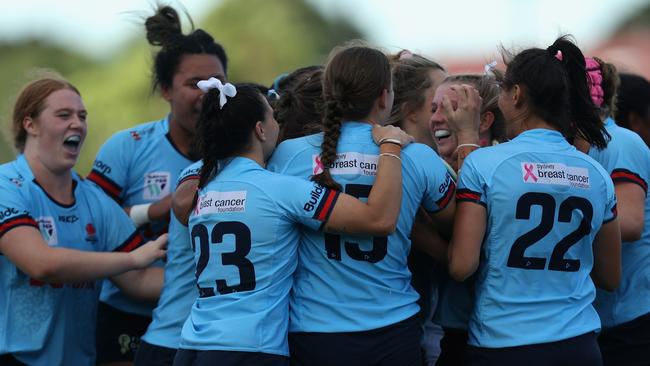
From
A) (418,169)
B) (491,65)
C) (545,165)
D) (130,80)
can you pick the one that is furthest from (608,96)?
(130,80)

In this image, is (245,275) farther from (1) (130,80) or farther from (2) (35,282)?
(1) (130,80)

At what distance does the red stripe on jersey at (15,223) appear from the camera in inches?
190

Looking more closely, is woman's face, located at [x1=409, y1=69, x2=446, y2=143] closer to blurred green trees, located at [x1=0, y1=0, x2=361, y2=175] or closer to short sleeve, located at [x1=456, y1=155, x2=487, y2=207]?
short sleeve, located at [x1=456, y1=155, x2=487, y2=207]

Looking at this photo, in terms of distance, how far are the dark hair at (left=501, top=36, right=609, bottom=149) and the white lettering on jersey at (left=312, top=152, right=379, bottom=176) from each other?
720 mm

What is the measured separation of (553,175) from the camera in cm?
408

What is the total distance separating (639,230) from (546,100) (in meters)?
0.82

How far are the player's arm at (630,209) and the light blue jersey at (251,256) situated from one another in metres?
1.48

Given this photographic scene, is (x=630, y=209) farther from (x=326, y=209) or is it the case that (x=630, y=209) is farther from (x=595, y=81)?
(x=326, y=209)

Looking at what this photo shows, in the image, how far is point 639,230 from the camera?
455 centimetres

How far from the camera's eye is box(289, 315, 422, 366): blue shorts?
12.8ft

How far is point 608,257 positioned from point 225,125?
5.78 feet

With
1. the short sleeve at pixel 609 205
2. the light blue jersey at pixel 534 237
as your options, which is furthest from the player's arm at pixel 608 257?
the light blue jersey at pixel 534 237

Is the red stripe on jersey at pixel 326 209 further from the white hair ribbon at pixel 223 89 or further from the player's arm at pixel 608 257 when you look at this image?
the player's arm at pixel 608 257

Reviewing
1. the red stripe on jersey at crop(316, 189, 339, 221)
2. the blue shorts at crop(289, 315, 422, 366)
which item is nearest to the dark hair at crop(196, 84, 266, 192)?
the red stripe on jersey at crop(316, 189, 339, 221)
